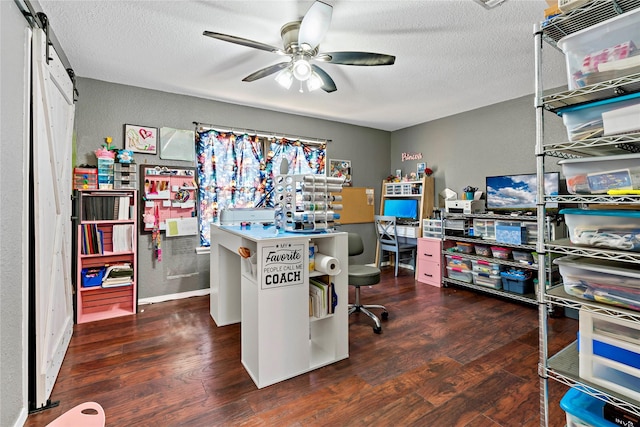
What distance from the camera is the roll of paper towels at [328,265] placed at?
7.05 feet

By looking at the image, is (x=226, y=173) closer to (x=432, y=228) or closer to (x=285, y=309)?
(x=285, y=309)

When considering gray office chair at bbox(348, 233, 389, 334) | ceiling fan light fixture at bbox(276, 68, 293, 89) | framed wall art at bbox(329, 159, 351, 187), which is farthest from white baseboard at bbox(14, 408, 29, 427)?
framed wall art at bbox(329, 159, 351, 187)

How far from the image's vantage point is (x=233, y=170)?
4.20 metres

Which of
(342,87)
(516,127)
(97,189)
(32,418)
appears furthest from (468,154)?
(32,418)

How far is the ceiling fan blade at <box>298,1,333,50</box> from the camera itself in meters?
1.78

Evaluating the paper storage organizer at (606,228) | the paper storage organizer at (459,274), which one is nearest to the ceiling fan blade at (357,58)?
the paper storage organizer at (606,228)

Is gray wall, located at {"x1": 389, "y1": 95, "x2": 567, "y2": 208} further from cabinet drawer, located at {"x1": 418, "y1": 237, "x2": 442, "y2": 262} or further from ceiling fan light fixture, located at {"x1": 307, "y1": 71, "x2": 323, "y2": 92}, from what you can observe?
ceiling fan light fixture, located at {"x1": 307, "y1": 71, "x2": 323, "y2": 92}

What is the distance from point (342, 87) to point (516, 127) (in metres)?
2.34

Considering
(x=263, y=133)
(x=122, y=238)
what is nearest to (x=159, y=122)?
(x=263, y=133)

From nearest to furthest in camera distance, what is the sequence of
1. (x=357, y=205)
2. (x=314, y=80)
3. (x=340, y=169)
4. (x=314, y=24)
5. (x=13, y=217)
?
(x=13, y=217)
(x=314, y=24)
(x=314, y=80)
(x=340, y=169)
(x=357, y=205)

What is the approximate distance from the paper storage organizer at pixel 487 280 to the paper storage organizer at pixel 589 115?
9.79 ft

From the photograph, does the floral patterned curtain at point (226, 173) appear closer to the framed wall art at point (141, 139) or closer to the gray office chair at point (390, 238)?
the framed wall art at point (141, 139)

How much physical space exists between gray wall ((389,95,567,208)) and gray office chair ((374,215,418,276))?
991 mm

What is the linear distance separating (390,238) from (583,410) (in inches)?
154
